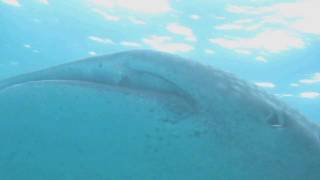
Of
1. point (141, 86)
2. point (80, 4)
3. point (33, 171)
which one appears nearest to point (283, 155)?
point (141, 86)

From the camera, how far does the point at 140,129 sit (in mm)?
1594

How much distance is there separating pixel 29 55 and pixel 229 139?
66.7 ft

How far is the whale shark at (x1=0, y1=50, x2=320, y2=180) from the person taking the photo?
63.6 inches

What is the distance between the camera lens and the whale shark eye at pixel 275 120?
171cm

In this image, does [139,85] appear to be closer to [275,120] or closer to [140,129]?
[140,129]

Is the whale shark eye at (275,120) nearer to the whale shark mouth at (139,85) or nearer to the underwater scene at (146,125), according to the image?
the underwater scene at (146,125)

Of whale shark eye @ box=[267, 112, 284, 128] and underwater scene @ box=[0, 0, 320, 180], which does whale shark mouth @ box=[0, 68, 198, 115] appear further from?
whale shark eye @ box=[267, 112, 284, 128]

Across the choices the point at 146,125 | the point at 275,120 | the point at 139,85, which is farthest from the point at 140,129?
the point at 275,120

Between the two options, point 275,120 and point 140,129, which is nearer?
point 140,129

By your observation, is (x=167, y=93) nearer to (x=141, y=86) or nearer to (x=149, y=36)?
(x=141, y=86)

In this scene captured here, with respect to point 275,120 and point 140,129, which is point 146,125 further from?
point 275,120

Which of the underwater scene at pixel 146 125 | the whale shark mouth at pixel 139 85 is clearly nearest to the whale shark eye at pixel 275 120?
the underwater scene at pixel 146 125

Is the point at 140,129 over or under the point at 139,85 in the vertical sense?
under

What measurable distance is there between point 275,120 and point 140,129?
613 mm
